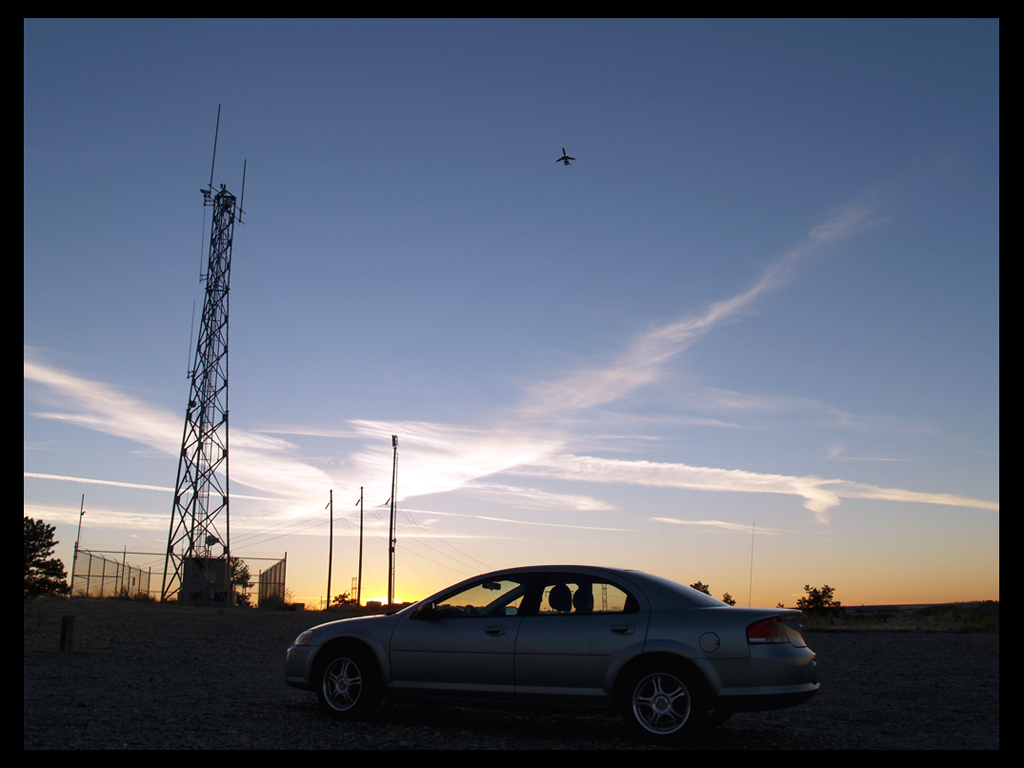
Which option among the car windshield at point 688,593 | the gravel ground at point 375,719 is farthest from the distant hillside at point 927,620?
the car windshield at point 688,593

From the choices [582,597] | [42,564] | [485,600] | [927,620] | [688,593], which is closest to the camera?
[688,593]

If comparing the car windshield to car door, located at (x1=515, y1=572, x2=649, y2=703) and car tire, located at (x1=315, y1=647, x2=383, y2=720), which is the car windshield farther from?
car tire, located at (x1=315, y1=647, x2=383, y2=720)

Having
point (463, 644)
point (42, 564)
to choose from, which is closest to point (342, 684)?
point (463, 644)

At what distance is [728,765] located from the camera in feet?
22.2

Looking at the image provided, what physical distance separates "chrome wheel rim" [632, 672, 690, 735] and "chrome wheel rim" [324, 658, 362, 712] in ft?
9.30

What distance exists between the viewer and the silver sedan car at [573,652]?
758 centimetres

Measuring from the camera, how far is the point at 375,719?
8992 mm

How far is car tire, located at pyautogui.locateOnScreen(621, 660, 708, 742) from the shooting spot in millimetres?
7520

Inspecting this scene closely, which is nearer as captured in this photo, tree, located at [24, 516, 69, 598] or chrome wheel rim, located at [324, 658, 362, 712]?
chrome wheel rim, located at [324, 658, 362, 712]

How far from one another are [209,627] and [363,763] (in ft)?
65.5

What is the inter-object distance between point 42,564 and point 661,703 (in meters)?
75.9

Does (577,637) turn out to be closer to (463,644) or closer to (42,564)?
(463,644)

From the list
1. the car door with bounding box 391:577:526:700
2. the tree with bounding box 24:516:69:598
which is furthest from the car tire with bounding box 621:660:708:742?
the tree with bounding box 24:516:69:598
